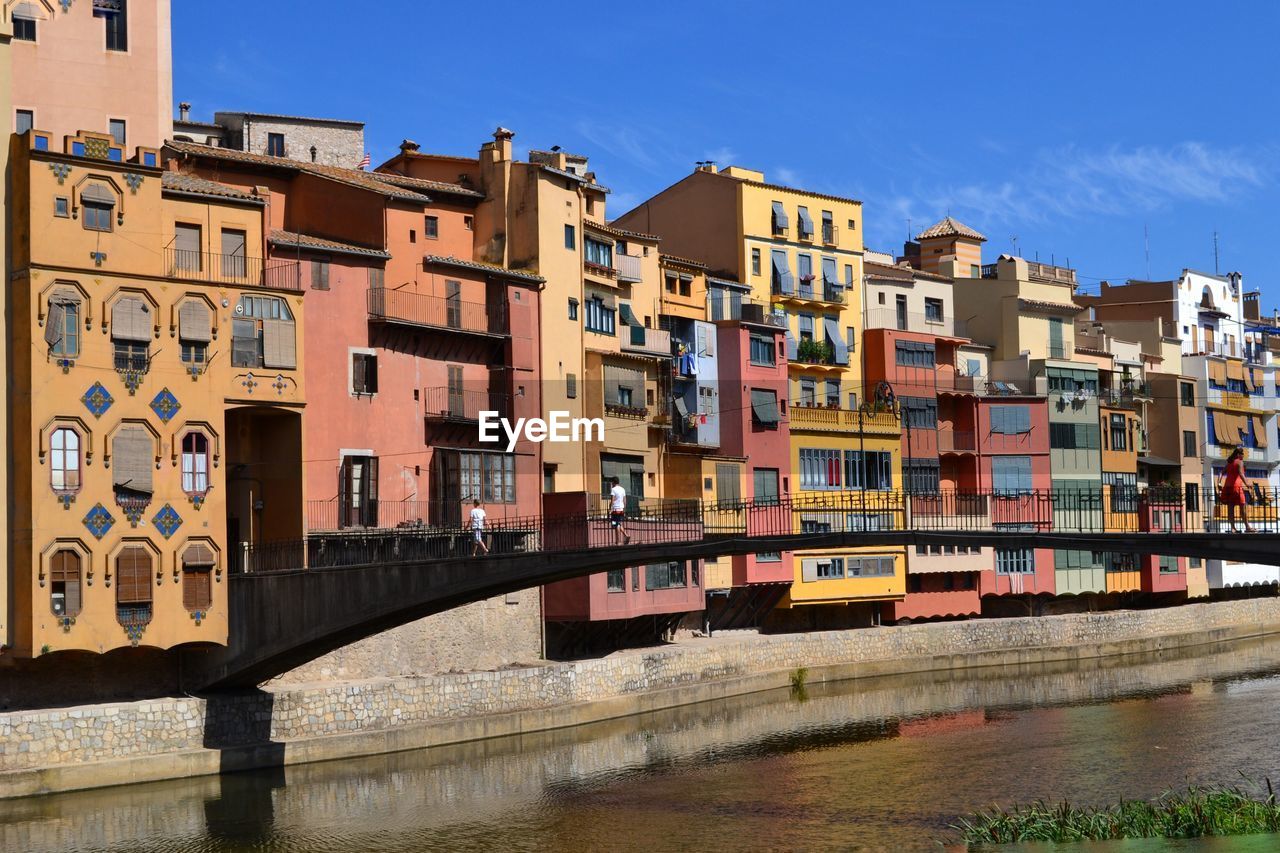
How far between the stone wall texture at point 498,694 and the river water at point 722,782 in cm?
98

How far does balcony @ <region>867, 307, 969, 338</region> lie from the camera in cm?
7619

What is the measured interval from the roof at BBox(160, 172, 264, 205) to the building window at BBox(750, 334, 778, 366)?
24892 mm

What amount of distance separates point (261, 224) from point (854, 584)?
30148 mm

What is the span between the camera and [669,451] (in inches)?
2457

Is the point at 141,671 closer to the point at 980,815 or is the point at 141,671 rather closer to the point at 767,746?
the point at 767,746

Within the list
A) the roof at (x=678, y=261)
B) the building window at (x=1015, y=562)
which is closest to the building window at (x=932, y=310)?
the building window at (x=1015, y=562)

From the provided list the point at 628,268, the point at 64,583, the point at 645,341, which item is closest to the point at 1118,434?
the point at 645,341

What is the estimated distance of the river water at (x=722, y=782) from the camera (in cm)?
3553

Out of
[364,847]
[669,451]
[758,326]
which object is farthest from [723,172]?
[364,847]

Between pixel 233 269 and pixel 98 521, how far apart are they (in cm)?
848

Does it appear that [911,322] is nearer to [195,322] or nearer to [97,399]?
[195,322]

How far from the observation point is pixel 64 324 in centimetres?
3969

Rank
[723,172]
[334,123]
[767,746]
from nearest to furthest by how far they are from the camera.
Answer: [767,746], [334,123], [723,172]

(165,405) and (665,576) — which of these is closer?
(165,405)
